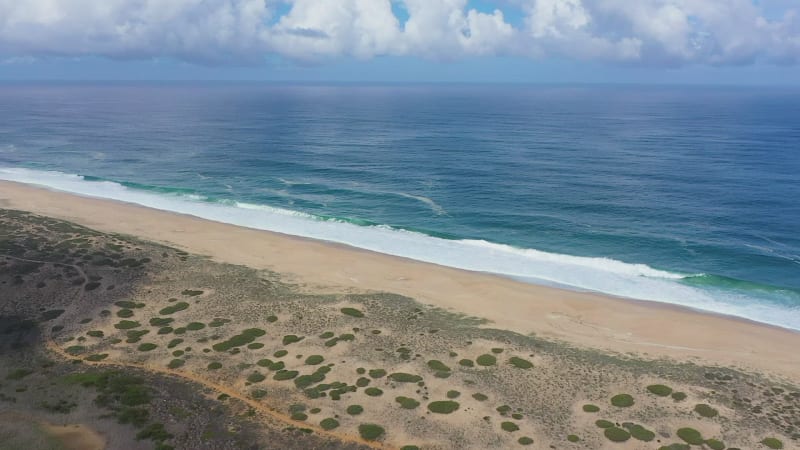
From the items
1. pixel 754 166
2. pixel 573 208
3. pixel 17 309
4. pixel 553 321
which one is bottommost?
pixel 17 309

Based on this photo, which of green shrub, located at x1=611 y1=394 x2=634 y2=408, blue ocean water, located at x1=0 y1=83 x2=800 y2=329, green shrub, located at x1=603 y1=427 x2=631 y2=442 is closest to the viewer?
green shrub, located at x1=603 y1=427 x2=631 y2=442

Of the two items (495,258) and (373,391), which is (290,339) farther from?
(495,258)

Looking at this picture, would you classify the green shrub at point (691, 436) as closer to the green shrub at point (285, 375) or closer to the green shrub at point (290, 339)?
the green shrub at point (285, 375)

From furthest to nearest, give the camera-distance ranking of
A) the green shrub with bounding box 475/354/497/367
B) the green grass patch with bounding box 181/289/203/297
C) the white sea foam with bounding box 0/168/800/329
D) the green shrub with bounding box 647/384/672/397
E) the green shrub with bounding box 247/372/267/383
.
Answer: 1. the white sea foam with bounding box 0/168/800/329
2. the green grass patch with bounding box 181/289/203/297
3. the green shrub with bounding box 475/354/497/367
4. the green shrub with bounding box 247/372/267/383
5. the green shrub with bounding box 647/384/672/397

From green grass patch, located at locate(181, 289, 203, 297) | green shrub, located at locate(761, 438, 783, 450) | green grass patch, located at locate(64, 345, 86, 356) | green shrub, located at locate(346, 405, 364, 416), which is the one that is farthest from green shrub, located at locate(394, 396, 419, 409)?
green grass patch, located at locate(181, 289, 203, 297)

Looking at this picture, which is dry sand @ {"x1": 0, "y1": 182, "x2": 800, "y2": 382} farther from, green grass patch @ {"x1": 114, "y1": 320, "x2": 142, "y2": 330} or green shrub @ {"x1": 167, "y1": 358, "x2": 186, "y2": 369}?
green shrub @ {"x1": 167, "y1": 358, "x2": 186, "y2": 369}

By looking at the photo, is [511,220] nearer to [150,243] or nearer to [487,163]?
[487,163]

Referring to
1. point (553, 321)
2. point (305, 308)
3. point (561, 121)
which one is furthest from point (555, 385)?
point (561, 121)
